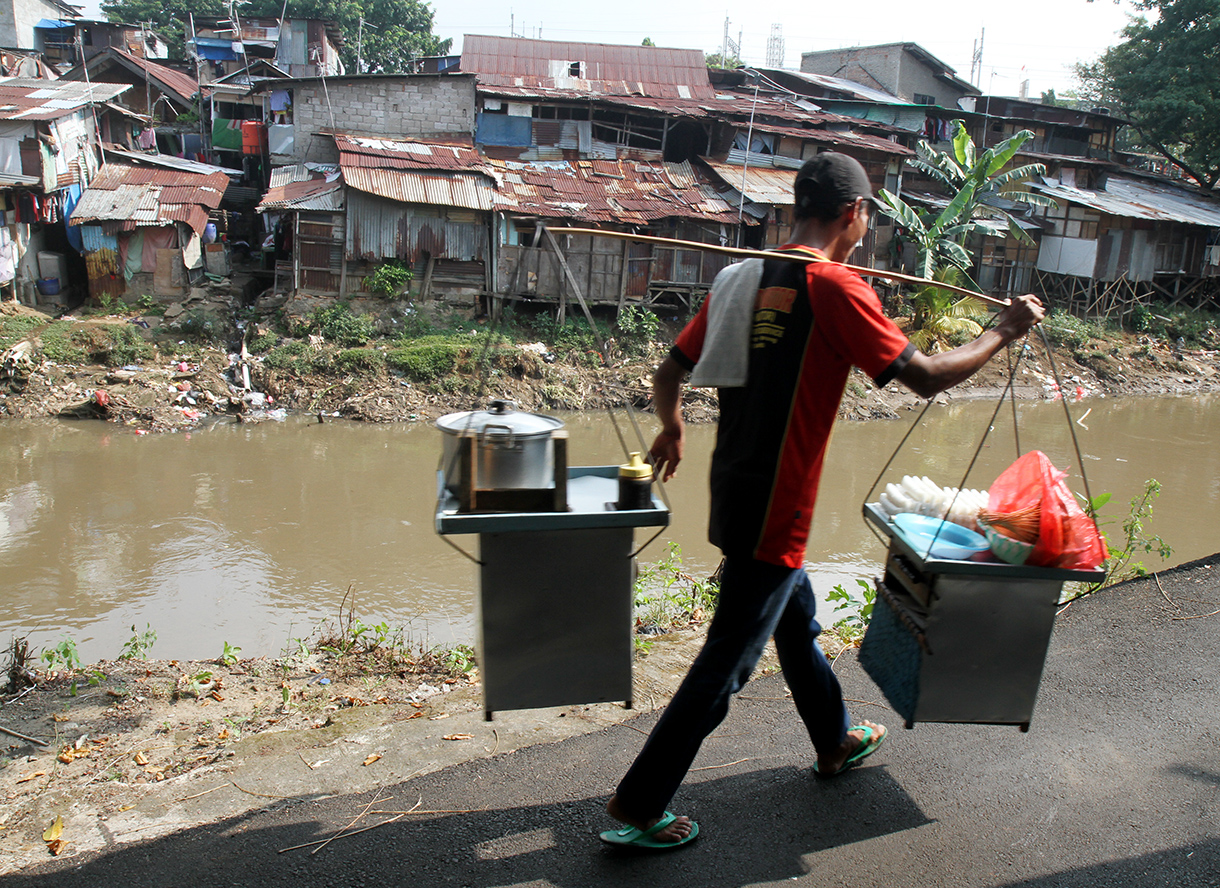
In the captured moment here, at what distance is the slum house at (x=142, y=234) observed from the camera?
1511 cm

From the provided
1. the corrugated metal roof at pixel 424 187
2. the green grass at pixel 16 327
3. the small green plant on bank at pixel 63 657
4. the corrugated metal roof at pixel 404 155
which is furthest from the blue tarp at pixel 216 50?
the small green plant on bank at pixel 63 657

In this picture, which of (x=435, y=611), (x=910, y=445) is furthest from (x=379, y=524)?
(x=910, y=445)

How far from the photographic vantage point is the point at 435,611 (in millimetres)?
6715

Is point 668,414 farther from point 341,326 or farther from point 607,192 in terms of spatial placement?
point 607,192

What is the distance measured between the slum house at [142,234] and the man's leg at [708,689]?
15982mm

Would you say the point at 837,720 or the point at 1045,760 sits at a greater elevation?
the point at 837,720

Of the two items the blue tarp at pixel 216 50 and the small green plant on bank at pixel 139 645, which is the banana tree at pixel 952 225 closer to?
the small green plant on bank at pixel 139 645

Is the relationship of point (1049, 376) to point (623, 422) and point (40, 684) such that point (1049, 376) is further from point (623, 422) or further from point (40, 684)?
point (40, 684)

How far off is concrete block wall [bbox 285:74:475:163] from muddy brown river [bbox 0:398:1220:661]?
788 cm

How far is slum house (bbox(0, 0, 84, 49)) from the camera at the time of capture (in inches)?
933

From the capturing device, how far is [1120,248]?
20156 millimetres

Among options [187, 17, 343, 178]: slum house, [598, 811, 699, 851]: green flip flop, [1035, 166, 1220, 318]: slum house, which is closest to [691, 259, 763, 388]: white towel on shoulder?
[598, 811, 699, 851]: green flip flop

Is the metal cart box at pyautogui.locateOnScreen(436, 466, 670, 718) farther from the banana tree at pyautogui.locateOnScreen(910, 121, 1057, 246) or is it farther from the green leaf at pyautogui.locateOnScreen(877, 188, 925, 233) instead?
the banana tree at pyautogui.locateOnScreen(910, 121, 1057, 246)

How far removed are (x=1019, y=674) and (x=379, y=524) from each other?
745cm
